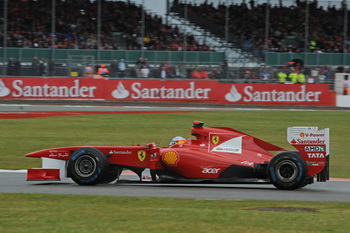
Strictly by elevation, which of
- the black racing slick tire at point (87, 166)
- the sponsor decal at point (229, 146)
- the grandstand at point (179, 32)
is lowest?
the black racing slick tire at point (87, 166)

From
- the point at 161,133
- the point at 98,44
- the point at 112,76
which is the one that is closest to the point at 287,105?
the point at 112,76

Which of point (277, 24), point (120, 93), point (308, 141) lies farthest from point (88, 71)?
point (308, 141)

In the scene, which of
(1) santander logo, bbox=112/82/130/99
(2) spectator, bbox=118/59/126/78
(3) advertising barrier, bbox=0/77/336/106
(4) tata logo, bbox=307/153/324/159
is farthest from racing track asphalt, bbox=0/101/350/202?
(2) spectator, bbox=118/59/126/78

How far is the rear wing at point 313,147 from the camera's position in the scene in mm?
9547

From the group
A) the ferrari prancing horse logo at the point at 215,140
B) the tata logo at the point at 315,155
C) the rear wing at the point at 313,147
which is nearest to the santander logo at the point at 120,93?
the ferrari prancing horse logo at the point at 215,140

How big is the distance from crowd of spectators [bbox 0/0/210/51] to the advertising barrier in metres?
5.58

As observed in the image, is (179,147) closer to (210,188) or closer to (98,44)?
(210,188)

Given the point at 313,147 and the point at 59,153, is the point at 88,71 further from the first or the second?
the point at 313,147

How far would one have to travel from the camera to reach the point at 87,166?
10.0m

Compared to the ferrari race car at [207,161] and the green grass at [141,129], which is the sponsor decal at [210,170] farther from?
the green grass at [141,129]

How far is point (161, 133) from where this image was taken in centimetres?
1895

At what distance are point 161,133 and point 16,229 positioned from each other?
1244 centimetres

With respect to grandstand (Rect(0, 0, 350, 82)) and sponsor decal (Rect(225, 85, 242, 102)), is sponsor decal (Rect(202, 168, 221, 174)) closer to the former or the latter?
sponsor decal (Rect(225, 85, 242, 102))

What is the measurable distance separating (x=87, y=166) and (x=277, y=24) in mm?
31083
